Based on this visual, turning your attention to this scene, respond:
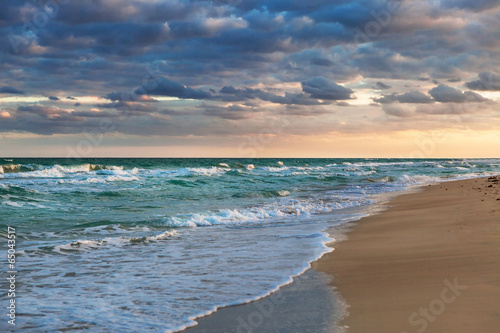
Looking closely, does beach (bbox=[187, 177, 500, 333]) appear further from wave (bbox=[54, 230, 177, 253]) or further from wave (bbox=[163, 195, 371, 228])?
wave (bbox=[163, 195, 371, 228])

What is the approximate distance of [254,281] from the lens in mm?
5828

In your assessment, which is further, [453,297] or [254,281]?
[254,281]

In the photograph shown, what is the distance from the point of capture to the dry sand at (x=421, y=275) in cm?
394

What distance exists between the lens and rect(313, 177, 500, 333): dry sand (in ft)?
12.9

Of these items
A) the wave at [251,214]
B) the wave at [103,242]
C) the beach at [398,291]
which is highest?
the beach at [398,291]

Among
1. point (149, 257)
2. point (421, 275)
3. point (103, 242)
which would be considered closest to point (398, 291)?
point (421, 275)

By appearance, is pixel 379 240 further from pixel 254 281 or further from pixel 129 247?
pixel 129 247

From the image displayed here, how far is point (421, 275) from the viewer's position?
554cm

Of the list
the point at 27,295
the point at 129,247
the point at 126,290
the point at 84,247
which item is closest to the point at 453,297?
the point at 126,290

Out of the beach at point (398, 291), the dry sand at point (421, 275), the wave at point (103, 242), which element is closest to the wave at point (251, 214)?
the wave at point (103, 242)

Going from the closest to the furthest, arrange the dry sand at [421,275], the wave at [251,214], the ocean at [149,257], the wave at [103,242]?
the dry sand at [421,275] < the ocean at [149,257] < the wave at [103,242] < the wave at [251,214]

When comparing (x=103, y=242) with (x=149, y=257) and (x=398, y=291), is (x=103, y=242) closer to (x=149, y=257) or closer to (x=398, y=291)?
(x=149, y=257)

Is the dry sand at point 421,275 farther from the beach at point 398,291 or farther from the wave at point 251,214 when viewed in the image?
the wave at point 251,214

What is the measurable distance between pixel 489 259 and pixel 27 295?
5857 millimetres
